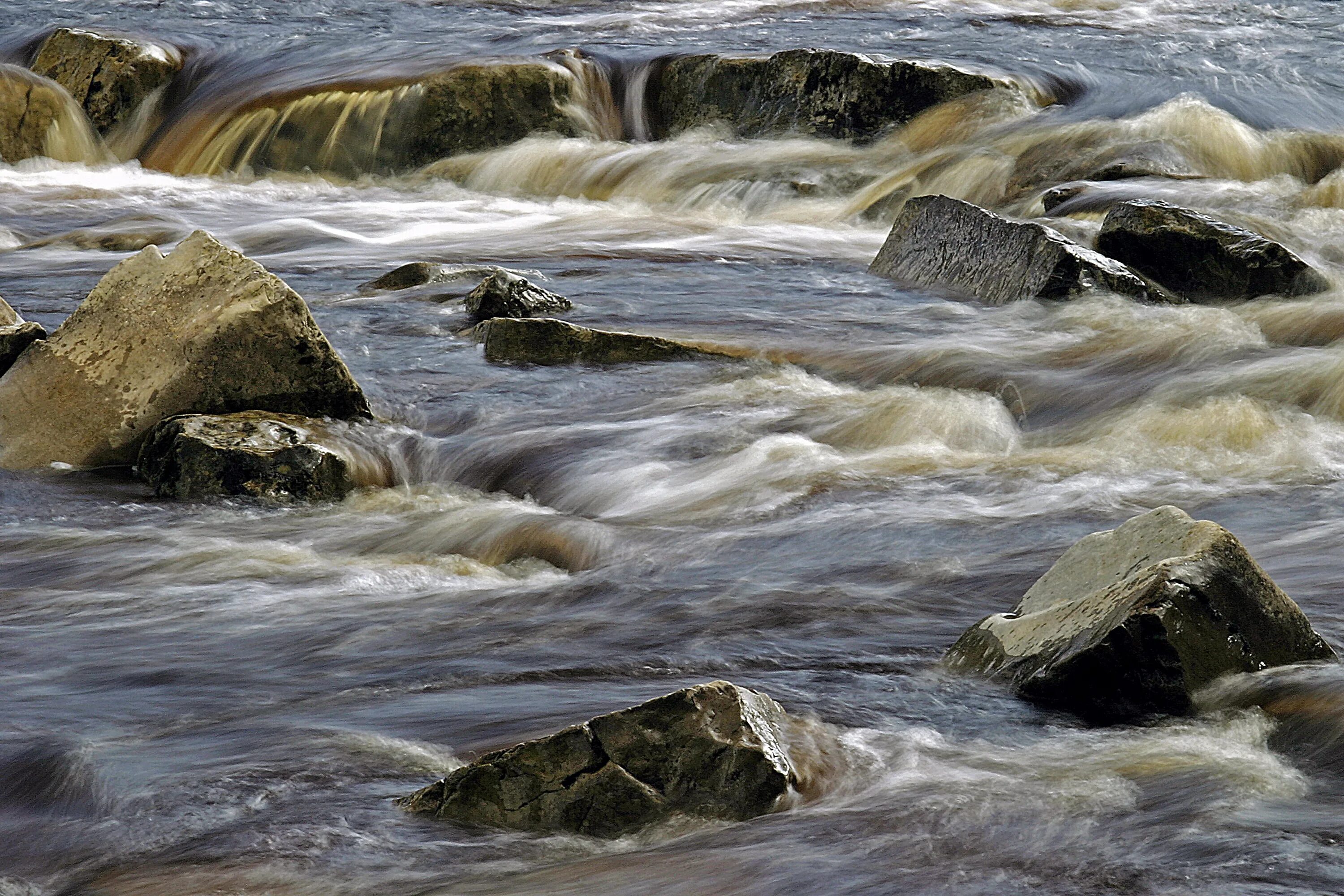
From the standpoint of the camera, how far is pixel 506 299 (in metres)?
7.55

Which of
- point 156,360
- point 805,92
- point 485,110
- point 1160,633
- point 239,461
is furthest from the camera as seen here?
point 485,110

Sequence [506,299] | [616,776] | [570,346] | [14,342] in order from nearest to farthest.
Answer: [616,776], [14,342], [570,346], [506,299]

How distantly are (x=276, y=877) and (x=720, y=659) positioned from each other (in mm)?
1376

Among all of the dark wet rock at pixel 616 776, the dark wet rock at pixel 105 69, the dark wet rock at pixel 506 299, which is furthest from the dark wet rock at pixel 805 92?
the dark wet rock at pixel 616 776

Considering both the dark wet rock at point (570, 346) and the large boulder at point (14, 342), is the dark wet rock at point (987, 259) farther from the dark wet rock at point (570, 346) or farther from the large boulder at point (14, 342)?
the large boulder at point (14, 342)

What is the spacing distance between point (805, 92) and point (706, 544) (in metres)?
8.29

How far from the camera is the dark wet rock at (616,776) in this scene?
2.88m

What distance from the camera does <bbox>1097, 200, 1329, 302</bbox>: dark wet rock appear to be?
7.78m

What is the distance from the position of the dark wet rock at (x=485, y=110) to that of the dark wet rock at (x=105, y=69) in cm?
258

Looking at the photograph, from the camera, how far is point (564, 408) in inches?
251

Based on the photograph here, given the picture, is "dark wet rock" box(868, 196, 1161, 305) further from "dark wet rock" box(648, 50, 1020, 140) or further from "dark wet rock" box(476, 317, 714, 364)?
"dark wet rock" box(648, 50, 1020, 140)

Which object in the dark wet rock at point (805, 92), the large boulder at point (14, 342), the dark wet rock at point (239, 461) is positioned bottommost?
the dark wet rock at point (239, 461)

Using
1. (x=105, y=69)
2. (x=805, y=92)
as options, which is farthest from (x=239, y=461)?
(x=105, y=69)

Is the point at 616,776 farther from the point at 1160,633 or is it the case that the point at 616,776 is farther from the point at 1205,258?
the point at 1205,258
